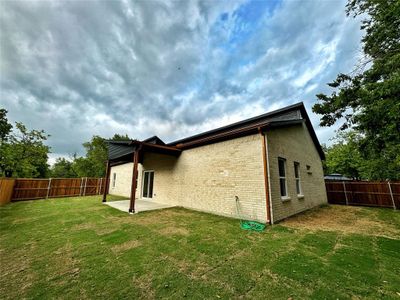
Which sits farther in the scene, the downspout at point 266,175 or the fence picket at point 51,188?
the fence picket at point 51,188

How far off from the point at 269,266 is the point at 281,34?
36.6 ft

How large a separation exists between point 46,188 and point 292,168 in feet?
60.8

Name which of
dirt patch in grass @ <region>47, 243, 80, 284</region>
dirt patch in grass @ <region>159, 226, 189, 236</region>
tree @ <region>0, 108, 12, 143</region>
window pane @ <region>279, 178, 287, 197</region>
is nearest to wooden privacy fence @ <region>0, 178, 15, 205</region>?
dirt patch in grass @ <region>47, 243, 80, 284</region>

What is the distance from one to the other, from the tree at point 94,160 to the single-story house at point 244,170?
24782mm

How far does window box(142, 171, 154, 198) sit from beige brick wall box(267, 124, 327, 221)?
8.25m

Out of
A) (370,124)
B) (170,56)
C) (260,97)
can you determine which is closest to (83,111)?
(170,56)

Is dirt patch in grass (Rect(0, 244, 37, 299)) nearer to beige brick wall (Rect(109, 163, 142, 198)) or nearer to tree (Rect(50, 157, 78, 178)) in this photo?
beige brick wall (Rect(109, 163, 142, 198))

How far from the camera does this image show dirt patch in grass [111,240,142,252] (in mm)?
3693

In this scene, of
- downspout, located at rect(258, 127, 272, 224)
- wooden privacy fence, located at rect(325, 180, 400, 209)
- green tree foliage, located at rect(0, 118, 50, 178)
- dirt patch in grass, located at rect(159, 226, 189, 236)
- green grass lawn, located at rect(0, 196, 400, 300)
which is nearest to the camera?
green grass lawn, located at rect(0, 196, 400, 300)

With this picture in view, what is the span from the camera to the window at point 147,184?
1153 cm

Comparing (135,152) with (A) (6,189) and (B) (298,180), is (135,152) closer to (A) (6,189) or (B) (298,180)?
(B) (298,180)

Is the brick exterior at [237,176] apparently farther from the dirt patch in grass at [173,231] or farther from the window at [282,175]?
the dirt patch in grass at [173,231]

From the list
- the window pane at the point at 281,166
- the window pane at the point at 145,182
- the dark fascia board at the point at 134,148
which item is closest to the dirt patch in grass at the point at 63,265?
the dark fascia board at the point at 134,148

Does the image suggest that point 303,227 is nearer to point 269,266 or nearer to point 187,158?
point 269,266
